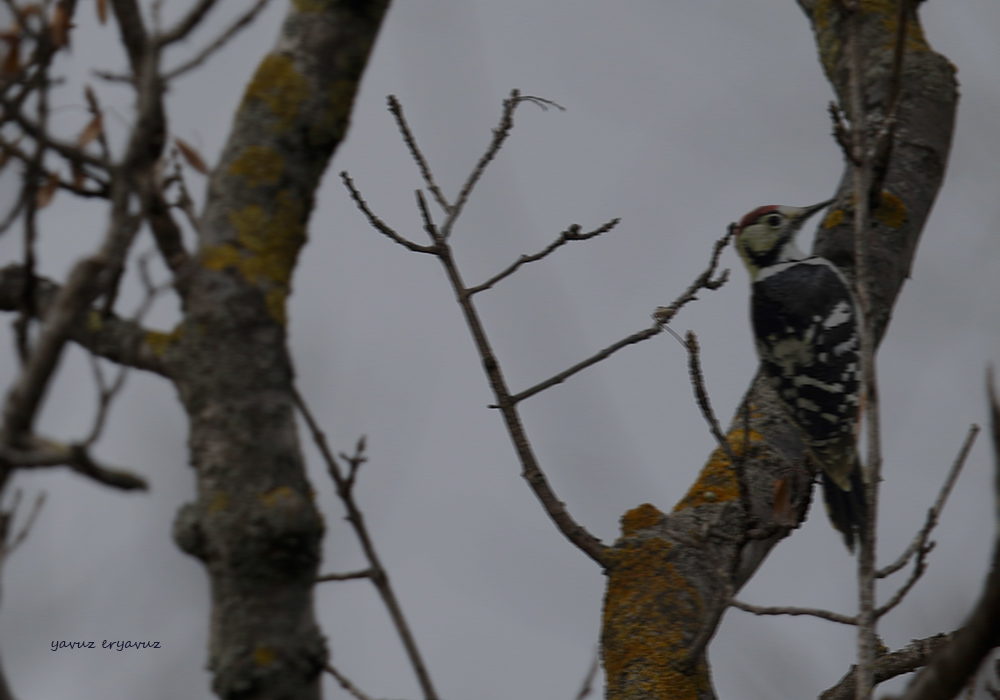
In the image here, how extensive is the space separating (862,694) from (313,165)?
1139 millimetres

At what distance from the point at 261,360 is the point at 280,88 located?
0.43 meters

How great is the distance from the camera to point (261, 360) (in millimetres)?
1407

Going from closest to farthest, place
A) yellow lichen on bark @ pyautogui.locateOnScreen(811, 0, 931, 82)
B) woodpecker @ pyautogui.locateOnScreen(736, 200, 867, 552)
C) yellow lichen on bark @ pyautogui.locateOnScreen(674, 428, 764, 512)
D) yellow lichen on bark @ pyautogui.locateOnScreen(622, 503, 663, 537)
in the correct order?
yellow lichen on bark @ pyautogui.locateOnScreen(622, 503, 663, 537)
yellow lichen on bark @ pyautogui.locateOnScreen(674, 428, 764, 512)
woodpecker @ pyautogui.locateOnScreen(736, 200, 867, 552)
yellow lichen on bark @ pyautogui.locateOnScreen(811, 0, 931, 82)

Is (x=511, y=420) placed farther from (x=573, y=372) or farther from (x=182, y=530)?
(x=182, y=530)

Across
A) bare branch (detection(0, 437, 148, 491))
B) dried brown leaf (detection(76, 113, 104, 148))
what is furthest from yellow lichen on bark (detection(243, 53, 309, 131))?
bare branch (detection(0, 437, 148, 491))

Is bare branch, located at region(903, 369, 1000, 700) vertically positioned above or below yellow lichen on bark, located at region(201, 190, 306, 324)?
below

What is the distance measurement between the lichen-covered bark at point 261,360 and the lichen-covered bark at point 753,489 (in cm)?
90

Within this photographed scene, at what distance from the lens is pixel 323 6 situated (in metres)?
→ 1.55

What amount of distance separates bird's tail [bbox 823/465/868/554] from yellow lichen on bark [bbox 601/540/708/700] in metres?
1.19

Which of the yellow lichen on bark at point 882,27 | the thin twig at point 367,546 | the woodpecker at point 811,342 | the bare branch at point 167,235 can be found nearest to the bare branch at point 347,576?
the thin twig at point 367,546

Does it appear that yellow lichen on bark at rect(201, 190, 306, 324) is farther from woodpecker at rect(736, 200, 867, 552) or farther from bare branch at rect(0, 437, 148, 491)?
woodpecker at rect(736, 200, 867, 552)

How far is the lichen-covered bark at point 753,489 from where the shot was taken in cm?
222

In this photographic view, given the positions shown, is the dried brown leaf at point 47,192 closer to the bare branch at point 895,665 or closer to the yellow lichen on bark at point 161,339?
the yellow lichen on bark at point 161,339

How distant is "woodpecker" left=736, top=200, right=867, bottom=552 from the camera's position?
3.26 meters
